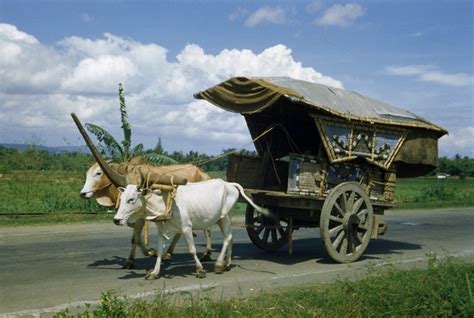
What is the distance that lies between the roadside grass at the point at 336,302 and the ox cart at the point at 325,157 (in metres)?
2.57

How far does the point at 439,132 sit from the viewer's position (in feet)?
39.8

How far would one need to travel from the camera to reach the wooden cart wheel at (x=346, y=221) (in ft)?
33.9

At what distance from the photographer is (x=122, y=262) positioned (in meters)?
10.5

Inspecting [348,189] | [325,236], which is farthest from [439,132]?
[325,236]

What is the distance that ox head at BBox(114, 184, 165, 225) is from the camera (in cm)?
847

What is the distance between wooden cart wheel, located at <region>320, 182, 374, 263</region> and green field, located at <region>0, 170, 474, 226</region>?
163 inches

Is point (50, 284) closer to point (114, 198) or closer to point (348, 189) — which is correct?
point (114, 198)

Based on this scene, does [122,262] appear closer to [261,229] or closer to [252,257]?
[252,257]

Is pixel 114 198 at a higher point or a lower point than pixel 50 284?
higher

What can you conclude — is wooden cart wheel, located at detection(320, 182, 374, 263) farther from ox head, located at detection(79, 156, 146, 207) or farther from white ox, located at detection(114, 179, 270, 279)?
ox head, located at detection(79, 156, 146, 207)

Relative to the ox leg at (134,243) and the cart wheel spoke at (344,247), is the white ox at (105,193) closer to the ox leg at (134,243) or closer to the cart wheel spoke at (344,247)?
the ox leg at (134,243)


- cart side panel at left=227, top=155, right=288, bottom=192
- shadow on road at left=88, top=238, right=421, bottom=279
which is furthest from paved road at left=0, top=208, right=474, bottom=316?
cart side panel at left=227, top=155, right=288, bottom=192

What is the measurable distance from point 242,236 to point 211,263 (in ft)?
14.8

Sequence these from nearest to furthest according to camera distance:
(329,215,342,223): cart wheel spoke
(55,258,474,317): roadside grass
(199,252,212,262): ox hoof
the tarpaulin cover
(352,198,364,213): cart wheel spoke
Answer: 1. (55,258,474,317): roadside grass
2. the tarpaulin cover
3. (329,215,342,223): cart wheel spoke
4. (199,252,212,262): ox hoof
5. (352,198,364,213): cart wheel spoke
